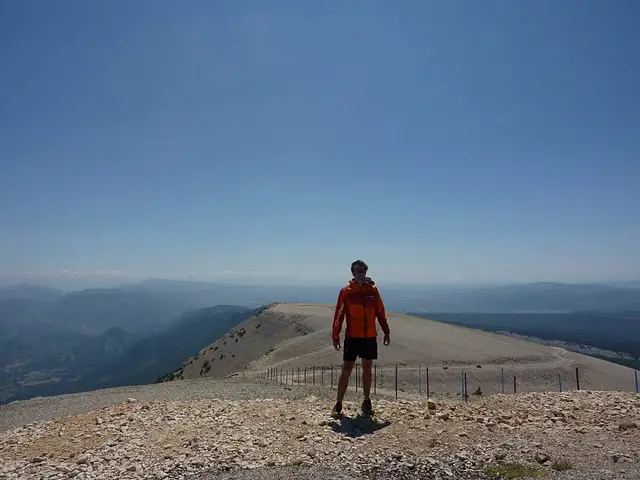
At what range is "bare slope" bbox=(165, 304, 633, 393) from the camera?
36.8m

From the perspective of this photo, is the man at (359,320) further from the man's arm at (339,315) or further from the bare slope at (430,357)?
the bare slope at (430,357)

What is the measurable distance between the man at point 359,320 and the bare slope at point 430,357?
2517 cm

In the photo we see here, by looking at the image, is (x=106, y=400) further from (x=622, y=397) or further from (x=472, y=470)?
(x=622, y=397)

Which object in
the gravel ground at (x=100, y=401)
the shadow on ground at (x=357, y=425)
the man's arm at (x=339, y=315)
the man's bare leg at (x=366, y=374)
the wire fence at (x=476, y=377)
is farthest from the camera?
the wire fence at (x=476, y=377)

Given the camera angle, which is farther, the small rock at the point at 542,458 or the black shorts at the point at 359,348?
the black shorts at the point at 359,348

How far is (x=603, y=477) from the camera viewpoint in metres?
5.42

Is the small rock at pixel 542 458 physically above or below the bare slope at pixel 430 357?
above

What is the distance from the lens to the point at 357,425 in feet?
26.1

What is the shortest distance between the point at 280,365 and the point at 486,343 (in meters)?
26.0

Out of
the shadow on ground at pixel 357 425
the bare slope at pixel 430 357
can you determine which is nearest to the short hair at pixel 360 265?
the shadow on ground at pixel 357 425

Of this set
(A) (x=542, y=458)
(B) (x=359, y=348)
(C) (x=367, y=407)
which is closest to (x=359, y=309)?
(B) (x=359, y=348)

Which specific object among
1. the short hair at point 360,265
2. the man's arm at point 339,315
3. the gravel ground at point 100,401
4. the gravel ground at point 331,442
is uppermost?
the short hair at point 360,265

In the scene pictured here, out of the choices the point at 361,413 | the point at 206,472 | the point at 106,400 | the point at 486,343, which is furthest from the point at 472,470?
the point at 486,343

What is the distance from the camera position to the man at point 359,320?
8.62 m
